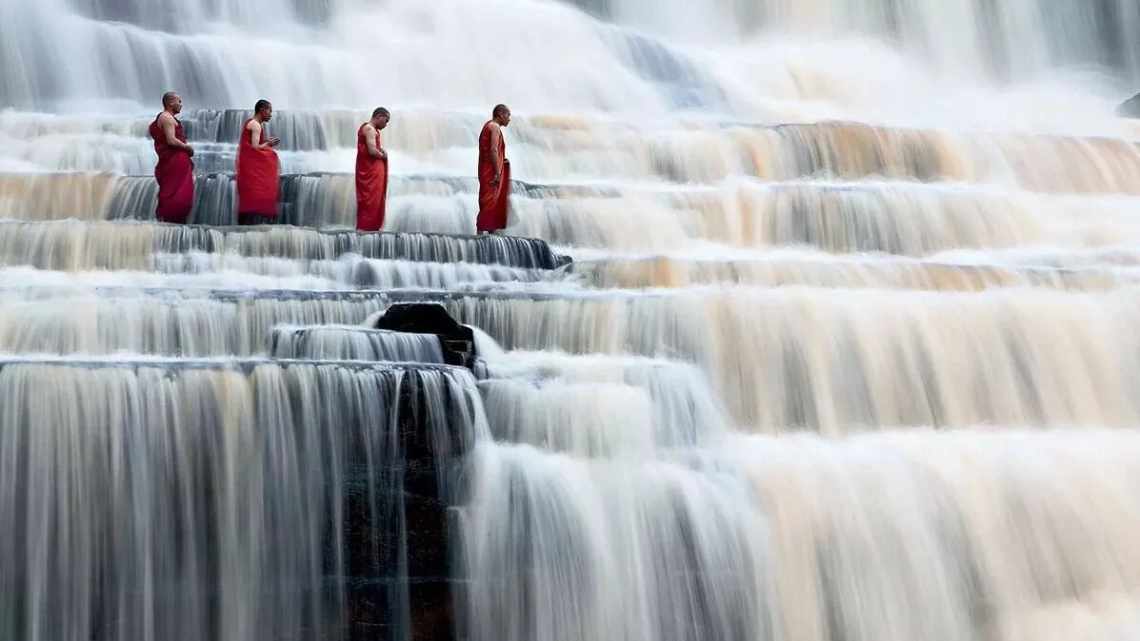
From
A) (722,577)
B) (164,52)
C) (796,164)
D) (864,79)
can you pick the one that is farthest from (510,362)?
(864,79)

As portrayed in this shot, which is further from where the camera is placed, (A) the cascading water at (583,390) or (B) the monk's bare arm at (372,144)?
(B) the monk's bare arm at (372,144)

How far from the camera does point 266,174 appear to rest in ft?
43.8

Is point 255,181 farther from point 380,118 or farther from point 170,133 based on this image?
point 380,118

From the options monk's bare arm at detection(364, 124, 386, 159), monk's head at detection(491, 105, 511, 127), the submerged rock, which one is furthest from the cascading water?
the submerged rock

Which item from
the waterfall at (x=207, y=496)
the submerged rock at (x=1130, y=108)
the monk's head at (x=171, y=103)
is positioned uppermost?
the submerged rock at (x=1130, y=108)

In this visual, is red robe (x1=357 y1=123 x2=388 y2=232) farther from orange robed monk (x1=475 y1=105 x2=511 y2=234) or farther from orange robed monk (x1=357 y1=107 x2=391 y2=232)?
orange robed monk (x1=475 y1=105 x2=511 y2=234)

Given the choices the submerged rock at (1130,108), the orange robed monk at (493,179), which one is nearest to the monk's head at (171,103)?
the orange robed monk at (493,179)

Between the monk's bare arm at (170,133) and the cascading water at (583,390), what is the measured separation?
1.90ft

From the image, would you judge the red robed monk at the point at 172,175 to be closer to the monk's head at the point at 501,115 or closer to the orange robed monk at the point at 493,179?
the orange robed monk at the point at 493,179

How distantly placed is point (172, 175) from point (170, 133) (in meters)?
0.37

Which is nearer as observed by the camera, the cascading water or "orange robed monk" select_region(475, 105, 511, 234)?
the cascading water

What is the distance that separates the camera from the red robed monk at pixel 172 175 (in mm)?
13164

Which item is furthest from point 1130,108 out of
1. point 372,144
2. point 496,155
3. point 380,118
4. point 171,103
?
point 171,103

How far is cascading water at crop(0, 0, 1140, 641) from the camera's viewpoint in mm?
8109
